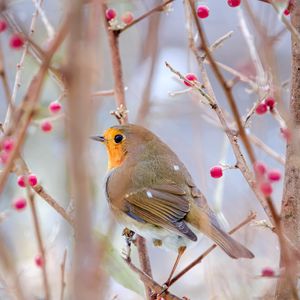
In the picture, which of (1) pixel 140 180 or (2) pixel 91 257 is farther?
(1) pixel 140 180

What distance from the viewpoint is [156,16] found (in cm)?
231

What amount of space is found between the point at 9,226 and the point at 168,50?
2167 millimetres

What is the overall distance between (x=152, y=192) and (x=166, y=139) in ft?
7.15

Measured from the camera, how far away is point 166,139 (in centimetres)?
501

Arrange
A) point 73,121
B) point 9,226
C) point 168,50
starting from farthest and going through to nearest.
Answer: point 168,50 < point 9,226 < point 73,121

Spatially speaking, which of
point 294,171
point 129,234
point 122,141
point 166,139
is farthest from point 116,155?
point 166,139

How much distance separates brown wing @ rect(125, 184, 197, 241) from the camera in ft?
8.77

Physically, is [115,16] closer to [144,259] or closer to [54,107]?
[54,107]

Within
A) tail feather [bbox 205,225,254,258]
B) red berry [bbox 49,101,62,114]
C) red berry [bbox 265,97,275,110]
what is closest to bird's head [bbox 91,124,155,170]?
red berry [bbox 49,101,62,114]

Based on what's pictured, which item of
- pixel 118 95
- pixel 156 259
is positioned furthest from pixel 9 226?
pixel 118 95

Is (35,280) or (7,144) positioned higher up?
(7,144)

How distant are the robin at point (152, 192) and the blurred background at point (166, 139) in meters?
0.10

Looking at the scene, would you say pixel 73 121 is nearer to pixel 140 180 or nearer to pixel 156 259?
pixel 140 180

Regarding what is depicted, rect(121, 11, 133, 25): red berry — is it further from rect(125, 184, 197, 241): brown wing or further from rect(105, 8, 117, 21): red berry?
rect(125, 184, 197, 241): brown wing
